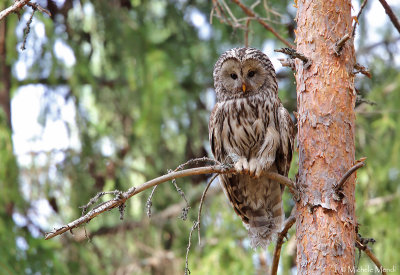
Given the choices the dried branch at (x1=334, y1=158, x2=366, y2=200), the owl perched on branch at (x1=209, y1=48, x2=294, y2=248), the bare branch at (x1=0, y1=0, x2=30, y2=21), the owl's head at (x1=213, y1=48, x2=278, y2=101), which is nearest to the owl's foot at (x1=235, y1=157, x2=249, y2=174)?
the owl perched on branch at (x1=209, y1=48, x2=294, y2=248)

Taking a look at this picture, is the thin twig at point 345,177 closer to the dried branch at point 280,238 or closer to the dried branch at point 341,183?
the dried branch at point 341,183

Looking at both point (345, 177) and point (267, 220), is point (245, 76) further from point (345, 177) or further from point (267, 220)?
point (345, 177)

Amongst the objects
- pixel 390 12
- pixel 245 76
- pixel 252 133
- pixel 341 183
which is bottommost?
pixel 341 183

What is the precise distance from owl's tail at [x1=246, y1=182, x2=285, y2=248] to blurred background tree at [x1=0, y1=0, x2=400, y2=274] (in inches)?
26.0

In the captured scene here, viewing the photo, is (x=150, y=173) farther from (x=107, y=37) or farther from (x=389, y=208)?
(x=389, y=208)

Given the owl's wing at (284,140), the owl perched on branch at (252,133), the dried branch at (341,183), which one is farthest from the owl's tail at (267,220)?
the dried branch at (341,183)

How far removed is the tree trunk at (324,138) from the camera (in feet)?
8.64

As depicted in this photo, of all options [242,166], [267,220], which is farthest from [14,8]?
[267,220]

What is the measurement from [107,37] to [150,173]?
4.60 feet

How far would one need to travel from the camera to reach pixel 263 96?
3676mm

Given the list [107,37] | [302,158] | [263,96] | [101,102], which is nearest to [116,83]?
[101,102]

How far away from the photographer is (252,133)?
356cm

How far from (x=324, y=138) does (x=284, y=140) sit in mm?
656

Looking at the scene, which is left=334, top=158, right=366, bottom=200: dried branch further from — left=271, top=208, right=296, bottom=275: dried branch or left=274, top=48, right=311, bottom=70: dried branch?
left=274, top=48, right=311, bottom=70: dried branch
